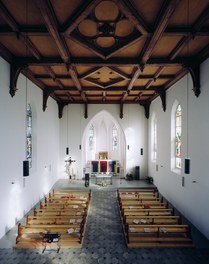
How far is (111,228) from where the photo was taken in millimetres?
6824

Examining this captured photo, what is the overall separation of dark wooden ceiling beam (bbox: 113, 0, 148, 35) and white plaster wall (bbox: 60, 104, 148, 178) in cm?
938

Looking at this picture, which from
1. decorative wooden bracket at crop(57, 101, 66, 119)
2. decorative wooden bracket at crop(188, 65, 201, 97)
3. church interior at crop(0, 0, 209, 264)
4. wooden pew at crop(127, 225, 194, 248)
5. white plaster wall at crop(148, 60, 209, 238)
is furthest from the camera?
decorative wooden bracket at crop(57, 101, 66, 119)

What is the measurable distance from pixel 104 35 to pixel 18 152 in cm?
492

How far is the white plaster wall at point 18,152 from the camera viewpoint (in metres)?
6.12

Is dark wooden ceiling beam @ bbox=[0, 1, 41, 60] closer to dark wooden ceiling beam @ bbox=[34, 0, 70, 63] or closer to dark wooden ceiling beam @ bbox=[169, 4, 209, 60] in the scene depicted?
dark wooden ceiling beam @ bbox=[34, 0, 70, 63]

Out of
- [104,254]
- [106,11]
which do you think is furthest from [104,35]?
[104,254]

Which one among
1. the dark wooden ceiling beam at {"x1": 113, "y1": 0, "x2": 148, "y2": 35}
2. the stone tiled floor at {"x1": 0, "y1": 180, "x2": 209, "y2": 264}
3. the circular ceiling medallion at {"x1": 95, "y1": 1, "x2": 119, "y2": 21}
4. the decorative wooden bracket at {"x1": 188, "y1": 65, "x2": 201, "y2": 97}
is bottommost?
the stone tiled floor at {"x1": 0, "y1": 180, "x2": 209, "y2": 264}

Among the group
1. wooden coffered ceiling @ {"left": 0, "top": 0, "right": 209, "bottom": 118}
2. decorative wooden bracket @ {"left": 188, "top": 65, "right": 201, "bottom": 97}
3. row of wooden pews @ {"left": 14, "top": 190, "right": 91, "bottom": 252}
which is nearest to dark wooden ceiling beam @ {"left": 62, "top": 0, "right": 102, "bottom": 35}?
wooden coffered ceiling @ {"left": 0, "top": 0, "right": 209, "bottom": 118}

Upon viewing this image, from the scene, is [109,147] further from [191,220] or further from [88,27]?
[88,27]

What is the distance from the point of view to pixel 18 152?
7.18m

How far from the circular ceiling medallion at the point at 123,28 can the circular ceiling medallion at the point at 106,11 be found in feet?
0.83

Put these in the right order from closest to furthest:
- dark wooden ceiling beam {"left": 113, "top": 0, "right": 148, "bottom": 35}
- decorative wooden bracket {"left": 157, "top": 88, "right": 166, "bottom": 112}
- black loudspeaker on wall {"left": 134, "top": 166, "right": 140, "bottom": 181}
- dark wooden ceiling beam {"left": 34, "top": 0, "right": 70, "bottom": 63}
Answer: dark wooden ceiling beam {"left": 34, "top": 0, "right": 70, "bottom": 63}
dark wooden ceiling beam {"left": 113, "top": 0, "right": 148, "bottom": 35}
decorative wooden bracket {"left": 157, "top": 88, "right": 166, "bottom": 112}
black loudspeaker on wall {"left": 134, "top": 166, "right": 140, "bottom": 181}

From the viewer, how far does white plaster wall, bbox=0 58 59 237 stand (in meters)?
6.12

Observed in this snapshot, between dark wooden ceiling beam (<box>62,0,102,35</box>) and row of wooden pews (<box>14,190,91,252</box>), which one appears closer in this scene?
dark wooden ceiling beam (<box>62,0,102,35</box>)
